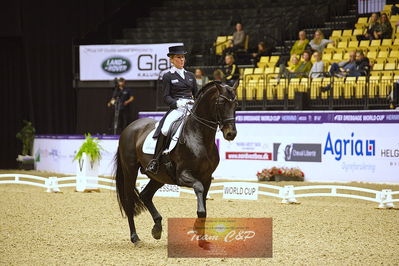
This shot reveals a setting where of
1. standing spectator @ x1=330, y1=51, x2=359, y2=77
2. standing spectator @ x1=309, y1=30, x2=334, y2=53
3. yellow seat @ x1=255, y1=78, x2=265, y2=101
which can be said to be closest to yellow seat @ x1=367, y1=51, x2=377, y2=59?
standing spectator @ x1=330, y1=51, x2=359, y2=77

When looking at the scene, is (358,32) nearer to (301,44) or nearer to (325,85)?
(301,44)

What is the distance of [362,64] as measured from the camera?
17797mm

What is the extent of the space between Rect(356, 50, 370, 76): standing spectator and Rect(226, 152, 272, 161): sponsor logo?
3151 mm

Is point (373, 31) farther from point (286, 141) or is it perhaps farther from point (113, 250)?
point (113, 250)

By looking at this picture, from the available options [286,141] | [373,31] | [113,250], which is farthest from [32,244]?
[373,31]

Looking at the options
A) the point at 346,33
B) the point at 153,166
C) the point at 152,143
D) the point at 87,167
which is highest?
the point at 346,33

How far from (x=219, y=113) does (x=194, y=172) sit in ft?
2.60

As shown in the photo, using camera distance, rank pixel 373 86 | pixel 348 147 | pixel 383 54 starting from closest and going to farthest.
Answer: pixel 348 147
pixel 373 86
pixel 383 54

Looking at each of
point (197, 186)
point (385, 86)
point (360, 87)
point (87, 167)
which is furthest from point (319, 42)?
point (197, 186)

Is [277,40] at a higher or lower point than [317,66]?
higher

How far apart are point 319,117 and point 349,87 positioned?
1195 millimetres

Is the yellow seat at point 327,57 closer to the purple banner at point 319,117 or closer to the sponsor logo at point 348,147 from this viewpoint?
the purple banner at point 319,117

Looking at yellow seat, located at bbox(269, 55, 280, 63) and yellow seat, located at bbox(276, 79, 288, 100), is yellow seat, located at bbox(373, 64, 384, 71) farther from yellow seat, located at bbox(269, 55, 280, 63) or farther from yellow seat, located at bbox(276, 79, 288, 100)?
yellow seat, located at bbox(269, 55, 280, 63)

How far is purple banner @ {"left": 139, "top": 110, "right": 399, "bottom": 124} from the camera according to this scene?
16422 millimetres
